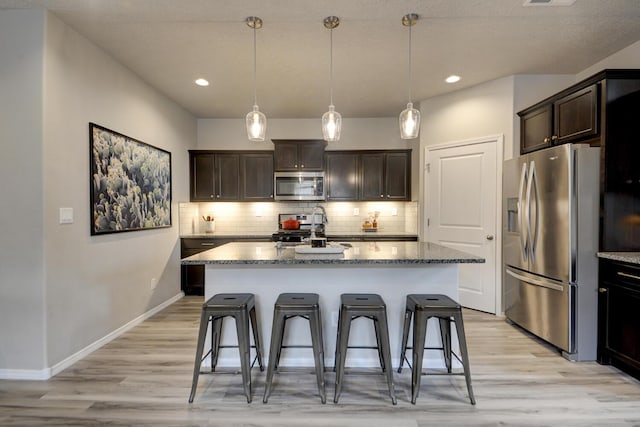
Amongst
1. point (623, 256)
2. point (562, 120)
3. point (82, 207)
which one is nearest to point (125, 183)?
point (82, 207)

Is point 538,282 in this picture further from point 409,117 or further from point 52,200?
point 52,200

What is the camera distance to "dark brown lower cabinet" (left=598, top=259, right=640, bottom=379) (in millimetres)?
2277

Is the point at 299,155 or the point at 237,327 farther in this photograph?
the point at 299,155

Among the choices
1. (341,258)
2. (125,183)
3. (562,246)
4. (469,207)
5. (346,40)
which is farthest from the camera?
(469,207)

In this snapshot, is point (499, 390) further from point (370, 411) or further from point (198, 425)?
point (198, 425)

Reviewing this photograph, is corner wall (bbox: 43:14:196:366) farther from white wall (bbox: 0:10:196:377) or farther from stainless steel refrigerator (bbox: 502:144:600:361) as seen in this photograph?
stainless steel refrigerator (bbox: 502:144:600:361)

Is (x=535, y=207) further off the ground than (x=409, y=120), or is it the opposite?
(x=409, y=120)

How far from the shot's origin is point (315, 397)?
210cm

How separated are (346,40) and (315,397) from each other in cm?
281

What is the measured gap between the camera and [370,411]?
1.97 m

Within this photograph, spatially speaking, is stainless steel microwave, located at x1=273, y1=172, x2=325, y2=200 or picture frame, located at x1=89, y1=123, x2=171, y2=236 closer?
picture frame, located at x1=89, y1=123, x2=171, y2=236

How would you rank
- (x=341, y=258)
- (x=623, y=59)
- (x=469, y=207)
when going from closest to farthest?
(x=341, y=258)
(x=623, y=59)
(x=469, y=207)

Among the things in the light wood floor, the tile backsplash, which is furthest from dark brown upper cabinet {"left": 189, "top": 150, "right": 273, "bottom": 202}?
the light wood floor

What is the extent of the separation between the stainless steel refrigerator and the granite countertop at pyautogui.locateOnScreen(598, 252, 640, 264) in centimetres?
9
